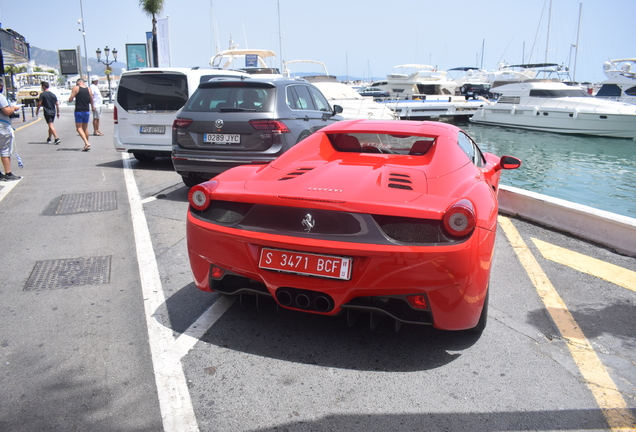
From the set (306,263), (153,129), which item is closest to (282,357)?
(306,263)

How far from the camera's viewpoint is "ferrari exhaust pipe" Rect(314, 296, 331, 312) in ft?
9.53

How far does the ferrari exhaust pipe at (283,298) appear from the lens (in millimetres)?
2982

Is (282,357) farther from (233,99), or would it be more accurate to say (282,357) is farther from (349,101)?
(349,101)

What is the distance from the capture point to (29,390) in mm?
2637

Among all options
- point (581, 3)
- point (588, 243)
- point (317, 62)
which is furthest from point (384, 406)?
point (581, 3)

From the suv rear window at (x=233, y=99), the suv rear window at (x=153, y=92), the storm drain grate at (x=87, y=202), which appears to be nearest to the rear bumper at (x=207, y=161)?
the suv rear window at (x=233, y=99)

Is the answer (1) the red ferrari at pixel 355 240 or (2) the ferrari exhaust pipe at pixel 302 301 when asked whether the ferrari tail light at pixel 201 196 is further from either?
(2) the ferrari exhaust pipe at pixel 302 301

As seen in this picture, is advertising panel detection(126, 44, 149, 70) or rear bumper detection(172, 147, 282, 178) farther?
advertising panel detection(126, 44, 149, 70)

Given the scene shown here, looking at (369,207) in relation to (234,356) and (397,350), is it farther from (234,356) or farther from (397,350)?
(234,356)

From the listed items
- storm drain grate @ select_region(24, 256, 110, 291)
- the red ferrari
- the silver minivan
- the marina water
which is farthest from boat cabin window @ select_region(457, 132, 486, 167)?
the marina water

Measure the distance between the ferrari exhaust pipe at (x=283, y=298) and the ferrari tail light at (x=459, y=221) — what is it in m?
1.00

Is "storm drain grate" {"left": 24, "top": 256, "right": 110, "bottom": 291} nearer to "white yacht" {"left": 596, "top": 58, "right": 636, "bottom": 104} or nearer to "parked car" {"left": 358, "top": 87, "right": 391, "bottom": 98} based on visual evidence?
"white yacht" {"left": 596, "top": 58, "right": 636, "bottom": 104}

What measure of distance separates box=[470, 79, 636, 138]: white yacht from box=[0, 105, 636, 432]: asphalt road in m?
29.0

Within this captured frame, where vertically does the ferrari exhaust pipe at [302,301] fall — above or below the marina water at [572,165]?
above
